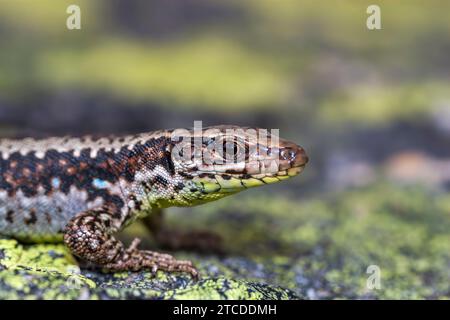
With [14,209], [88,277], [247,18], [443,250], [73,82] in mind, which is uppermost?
[247,18]

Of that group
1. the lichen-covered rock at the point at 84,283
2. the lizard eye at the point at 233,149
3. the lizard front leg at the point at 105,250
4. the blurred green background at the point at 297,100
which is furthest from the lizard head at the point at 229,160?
the blurred green background at the point at 297,100

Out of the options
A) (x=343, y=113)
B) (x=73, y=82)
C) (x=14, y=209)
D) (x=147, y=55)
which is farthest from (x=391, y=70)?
(x=14, y=209)

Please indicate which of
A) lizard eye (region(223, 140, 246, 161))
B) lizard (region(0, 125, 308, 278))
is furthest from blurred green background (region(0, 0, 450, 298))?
lizard eye (region(223, 140, 246, 161))

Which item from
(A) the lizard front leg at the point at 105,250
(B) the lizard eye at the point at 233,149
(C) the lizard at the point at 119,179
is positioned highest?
(B) the lizard eye at the point at 233,149

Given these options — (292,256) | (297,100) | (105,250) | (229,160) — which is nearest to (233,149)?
(229,160)

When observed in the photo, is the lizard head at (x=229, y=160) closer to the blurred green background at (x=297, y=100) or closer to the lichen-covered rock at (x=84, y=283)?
the lichen-covered rock at (x=84, y=283)

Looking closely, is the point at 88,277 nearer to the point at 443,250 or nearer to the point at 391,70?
the point at 443,250
